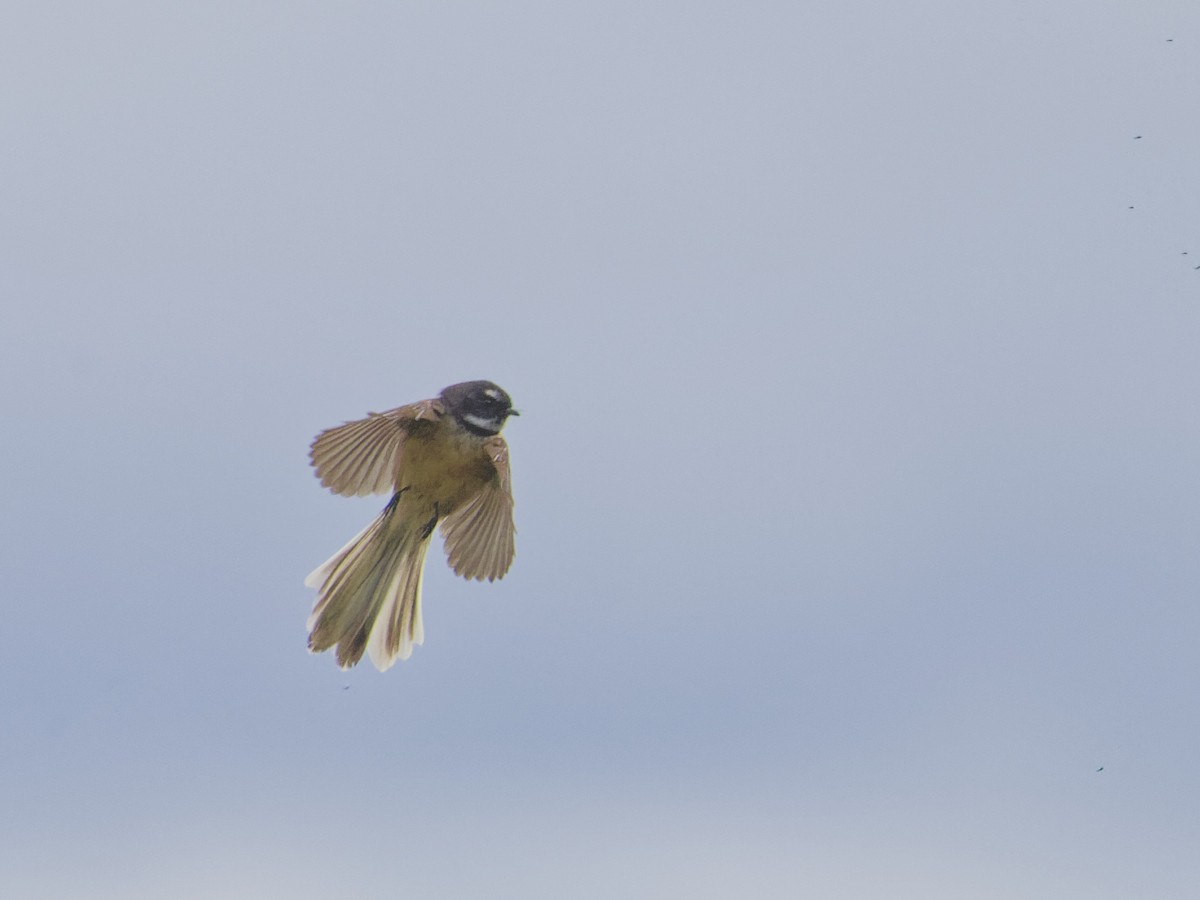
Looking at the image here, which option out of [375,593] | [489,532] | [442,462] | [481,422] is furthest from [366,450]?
[375,593]

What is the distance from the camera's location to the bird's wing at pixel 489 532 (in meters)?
10.4

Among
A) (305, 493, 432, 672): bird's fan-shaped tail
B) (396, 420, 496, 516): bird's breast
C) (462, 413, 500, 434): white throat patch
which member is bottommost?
(305, 493, 432, 672): bird's fan-shaped tail

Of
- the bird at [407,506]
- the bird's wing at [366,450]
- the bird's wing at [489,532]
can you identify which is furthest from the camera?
the bird's wing at [489,532]

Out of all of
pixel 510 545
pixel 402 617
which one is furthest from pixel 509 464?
pixel 402 617

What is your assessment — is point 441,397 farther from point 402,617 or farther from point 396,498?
point 402,617

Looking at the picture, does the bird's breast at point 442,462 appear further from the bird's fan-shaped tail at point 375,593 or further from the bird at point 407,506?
the bird's fan-shaped tail at point 375,593

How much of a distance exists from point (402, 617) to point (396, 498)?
833 millimetres

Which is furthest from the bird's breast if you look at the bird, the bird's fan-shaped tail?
the bird's fan-shaped tail

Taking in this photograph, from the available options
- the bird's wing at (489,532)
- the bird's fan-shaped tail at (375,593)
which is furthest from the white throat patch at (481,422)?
the bird's fan-shaped tail at (375,593)

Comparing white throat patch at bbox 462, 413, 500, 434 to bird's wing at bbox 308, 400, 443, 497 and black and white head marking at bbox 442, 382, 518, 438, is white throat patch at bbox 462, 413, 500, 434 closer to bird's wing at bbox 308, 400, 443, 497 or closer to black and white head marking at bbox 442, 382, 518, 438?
black and white head marking at bbox 442, 382, 518, 438

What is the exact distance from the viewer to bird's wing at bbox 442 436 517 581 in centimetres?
1036

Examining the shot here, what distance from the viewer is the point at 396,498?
10484mm

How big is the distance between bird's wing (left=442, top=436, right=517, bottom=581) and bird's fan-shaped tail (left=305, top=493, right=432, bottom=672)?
0.30m

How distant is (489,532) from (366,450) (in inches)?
34.6
